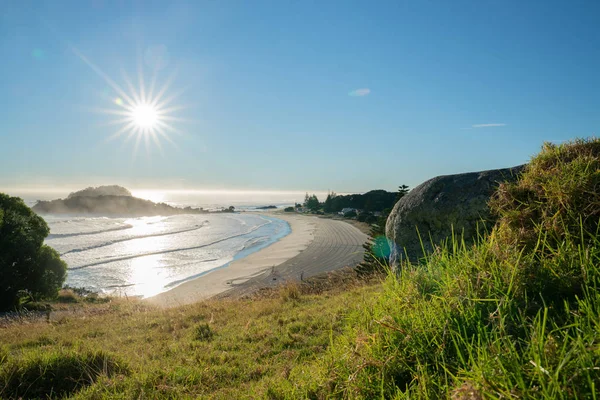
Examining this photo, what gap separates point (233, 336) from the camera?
602 cm

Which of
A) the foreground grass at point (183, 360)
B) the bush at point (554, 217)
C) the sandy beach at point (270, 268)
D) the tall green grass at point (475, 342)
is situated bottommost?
the sandy beach at point (270, 268)

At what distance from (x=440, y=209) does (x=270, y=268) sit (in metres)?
22.4

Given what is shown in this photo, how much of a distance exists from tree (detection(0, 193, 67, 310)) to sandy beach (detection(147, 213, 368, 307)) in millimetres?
5914

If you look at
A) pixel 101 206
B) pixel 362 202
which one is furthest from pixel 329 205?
pixel 101 206

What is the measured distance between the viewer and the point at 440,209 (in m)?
7.60

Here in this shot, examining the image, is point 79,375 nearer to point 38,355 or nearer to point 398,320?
point 38,355

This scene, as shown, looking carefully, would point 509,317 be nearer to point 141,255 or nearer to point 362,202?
point 141,255

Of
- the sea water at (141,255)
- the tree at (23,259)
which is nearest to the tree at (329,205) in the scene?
the sea water at (141,255)

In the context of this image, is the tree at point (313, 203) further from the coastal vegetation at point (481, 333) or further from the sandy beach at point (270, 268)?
the coastal vegetation at point (481, 333)

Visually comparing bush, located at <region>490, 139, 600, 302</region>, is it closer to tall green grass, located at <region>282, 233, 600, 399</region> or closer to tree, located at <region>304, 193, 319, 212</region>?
tall green grass, located at <region>282, 233, 600, 399</region>

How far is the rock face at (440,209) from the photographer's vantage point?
23.4ft

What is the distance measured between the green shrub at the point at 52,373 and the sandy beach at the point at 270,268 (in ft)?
38.9

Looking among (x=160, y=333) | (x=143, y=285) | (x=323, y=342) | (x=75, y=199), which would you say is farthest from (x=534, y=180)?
(x=75, y=199)

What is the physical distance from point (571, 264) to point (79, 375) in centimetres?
522
